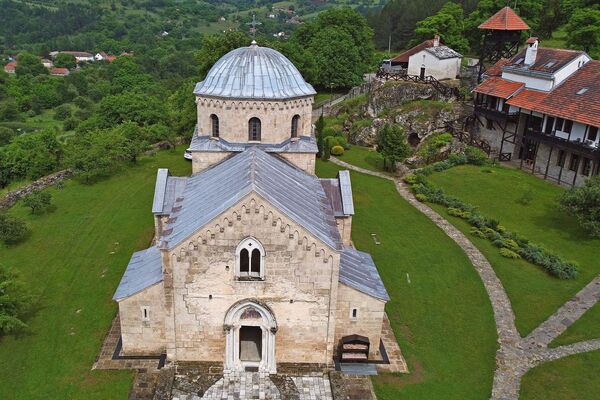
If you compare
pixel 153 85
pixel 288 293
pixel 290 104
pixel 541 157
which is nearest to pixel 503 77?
pixel 541 157

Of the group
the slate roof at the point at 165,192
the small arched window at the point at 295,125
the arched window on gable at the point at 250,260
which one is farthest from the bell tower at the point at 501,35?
the arched window on gable at the point at 250,260

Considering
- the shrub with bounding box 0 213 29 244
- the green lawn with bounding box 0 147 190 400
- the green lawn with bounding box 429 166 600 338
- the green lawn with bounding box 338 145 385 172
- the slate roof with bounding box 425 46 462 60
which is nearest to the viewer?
the green lawn with bounding box 0 147 190 400

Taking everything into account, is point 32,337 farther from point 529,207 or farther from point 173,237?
point 529,207

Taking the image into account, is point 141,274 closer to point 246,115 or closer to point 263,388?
point 263,388

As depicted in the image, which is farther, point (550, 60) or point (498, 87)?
point (498, 87)

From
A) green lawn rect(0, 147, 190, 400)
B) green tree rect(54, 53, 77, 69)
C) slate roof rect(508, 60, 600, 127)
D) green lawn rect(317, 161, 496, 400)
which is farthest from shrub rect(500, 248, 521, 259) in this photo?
green tree rect(54, 53, 77, 69)

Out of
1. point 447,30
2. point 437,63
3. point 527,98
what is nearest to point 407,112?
point 437,63

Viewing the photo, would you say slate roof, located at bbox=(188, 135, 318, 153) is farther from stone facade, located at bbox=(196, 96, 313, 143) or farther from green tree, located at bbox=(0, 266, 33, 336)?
green tree, located at bbox=(0, 266, 33, 336)
